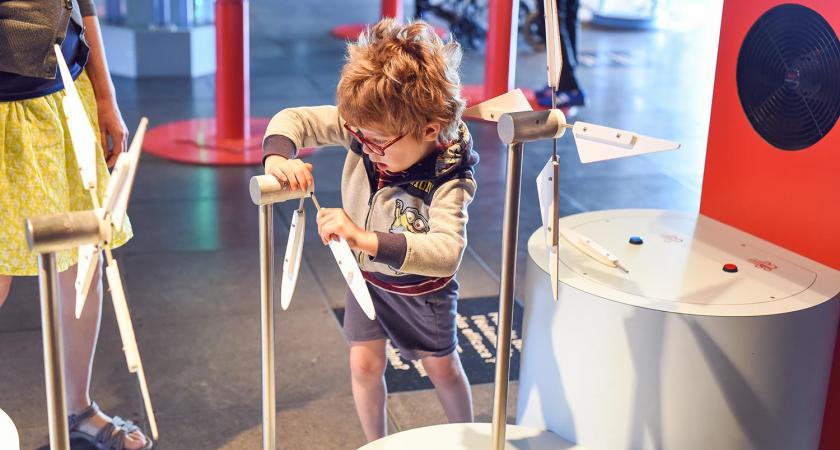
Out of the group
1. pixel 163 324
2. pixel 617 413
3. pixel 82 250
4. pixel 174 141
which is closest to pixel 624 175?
pixel 174 141

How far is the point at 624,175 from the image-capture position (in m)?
5.71

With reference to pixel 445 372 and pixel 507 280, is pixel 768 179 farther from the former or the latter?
pixel 507 280

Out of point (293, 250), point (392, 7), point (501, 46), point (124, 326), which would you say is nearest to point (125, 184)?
point (124, 326)

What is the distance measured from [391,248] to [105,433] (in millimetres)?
1275

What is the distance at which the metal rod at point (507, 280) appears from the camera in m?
1.74

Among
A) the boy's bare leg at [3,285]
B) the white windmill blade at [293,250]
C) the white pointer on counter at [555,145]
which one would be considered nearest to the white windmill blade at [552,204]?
the white pointer on counter at [555,145]

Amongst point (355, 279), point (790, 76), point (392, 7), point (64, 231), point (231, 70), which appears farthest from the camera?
point (392, 7)

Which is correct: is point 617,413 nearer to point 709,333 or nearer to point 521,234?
point 709,333

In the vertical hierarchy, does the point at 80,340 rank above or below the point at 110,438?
above

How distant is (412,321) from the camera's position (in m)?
2.37

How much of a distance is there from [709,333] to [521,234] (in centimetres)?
257

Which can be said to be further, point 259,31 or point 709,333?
point 259,31

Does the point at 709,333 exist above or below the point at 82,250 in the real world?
below

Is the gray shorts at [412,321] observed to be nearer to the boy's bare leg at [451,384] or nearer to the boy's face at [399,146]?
the boy's bare leg at [451,384]
